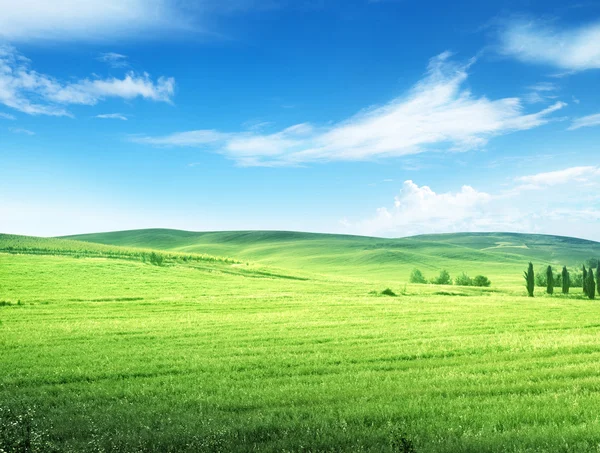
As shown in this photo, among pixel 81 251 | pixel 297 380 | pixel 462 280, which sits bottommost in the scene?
pixel 462 280

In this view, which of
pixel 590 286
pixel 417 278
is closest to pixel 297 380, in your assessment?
pixel 590 286

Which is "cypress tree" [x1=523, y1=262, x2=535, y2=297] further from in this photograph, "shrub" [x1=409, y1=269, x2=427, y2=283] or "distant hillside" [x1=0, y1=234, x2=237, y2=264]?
"distant hillside" [x1=0, y1=234, x2=237, y2=264]

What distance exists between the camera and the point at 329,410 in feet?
38.1

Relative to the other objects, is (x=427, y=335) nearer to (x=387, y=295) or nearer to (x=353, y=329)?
(x=353, y=329)

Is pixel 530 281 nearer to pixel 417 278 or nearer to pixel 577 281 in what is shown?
pixel 577 281

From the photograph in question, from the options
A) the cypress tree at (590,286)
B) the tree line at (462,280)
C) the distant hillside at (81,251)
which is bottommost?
the tree line at (462,280)

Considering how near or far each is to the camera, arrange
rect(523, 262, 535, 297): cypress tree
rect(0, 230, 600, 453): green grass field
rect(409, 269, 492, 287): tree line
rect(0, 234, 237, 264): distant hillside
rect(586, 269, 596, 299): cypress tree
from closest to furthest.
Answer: rect(0, 230, 600, 453): green grass field → rect(586, 269, 596, 299): cypress tree → rect(523, 262, 535, 297): cypress tree → rect(409, 269, 492, 287): tree line → rect(0, 234, 237, 264): distant hillside

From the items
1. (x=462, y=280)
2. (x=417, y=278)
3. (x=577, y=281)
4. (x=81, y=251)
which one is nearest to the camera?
(x=577, y=281)

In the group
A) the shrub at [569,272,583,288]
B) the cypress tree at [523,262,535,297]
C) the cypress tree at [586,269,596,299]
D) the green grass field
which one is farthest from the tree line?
the green grass field

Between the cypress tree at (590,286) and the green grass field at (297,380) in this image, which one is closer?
the green grass field at (297,380)

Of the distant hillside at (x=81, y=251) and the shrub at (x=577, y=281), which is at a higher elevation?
the distant hillside at (x=81, y=251)

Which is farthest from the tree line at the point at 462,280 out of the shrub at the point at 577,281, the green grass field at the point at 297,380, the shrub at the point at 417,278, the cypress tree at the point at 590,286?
the green grass field at the point at 297,380

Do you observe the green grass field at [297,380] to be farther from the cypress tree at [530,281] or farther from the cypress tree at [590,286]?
the cypress tree at [530,281]

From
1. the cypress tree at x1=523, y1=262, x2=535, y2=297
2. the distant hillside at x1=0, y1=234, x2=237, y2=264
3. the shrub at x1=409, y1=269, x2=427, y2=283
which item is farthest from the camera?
the shrub at x1=409, y1=269, x2=427, y2=283
